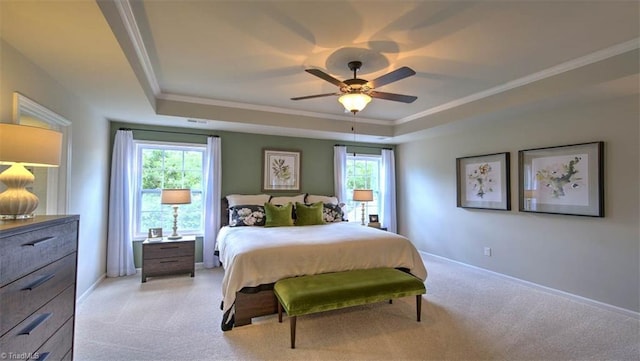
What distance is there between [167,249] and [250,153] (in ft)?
6.52

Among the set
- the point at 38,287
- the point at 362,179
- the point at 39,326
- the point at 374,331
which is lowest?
the point at 374,331

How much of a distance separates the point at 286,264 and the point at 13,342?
186cm

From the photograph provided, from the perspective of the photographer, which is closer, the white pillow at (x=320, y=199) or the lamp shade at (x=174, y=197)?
the lamp shade at (x=174, y=197)

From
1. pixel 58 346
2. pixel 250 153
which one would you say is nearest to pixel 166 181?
pixel 250 153

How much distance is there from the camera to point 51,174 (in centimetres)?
279

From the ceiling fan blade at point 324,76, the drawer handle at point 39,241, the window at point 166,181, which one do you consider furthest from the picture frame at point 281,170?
the drawer handle at point 39,241

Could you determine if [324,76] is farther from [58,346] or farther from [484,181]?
[484,181]

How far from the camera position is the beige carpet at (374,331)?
2314 millimetres

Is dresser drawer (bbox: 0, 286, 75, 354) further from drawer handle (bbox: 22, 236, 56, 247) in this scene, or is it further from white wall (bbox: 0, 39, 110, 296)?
white wall (bbox: 0, 39, 110, 296)

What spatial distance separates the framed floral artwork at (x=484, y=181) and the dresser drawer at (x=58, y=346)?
4.85 m

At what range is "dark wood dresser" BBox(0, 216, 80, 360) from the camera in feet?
4.24

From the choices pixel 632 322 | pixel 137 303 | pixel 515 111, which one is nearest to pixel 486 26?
pixel 515 111

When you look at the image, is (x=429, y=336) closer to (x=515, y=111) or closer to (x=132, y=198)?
(x=515, y=111)

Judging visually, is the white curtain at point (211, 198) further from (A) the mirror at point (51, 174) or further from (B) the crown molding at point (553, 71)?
(B) the crown molding at point (553, 71)
